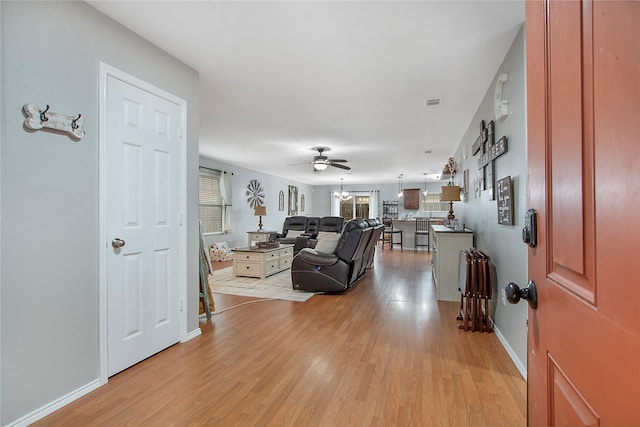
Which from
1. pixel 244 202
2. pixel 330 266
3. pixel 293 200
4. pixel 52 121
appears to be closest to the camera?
pixel 52 121

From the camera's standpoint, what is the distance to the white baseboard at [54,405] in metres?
1.66

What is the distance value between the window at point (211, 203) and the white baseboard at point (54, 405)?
5708 mm

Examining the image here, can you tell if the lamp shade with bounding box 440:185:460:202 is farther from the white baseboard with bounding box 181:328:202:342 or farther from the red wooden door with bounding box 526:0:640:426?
the red wooden door with bounding box 526:0:640:426

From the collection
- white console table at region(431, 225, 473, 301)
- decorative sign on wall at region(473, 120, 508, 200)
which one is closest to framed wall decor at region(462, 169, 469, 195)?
white console table at region(431, 225, 473, 301)

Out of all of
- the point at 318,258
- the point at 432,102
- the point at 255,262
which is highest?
the point at 432,102

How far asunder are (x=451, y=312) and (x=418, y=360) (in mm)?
1387

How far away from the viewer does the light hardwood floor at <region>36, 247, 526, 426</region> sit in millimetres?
1735

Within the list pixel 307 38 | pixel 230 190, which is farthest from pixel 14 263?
pixel 230 190

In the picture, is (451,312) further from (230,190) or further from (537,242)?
(230,190)

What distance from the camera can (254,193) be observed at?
9625 mm

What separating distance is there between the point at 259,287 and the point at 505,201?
3.52 m

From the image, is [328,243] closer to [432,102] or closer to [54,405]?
[432,102]

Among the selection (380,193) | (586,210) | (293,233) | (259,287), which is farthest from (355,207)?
(586,210)

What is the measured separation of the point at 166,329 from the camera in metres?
2.59
